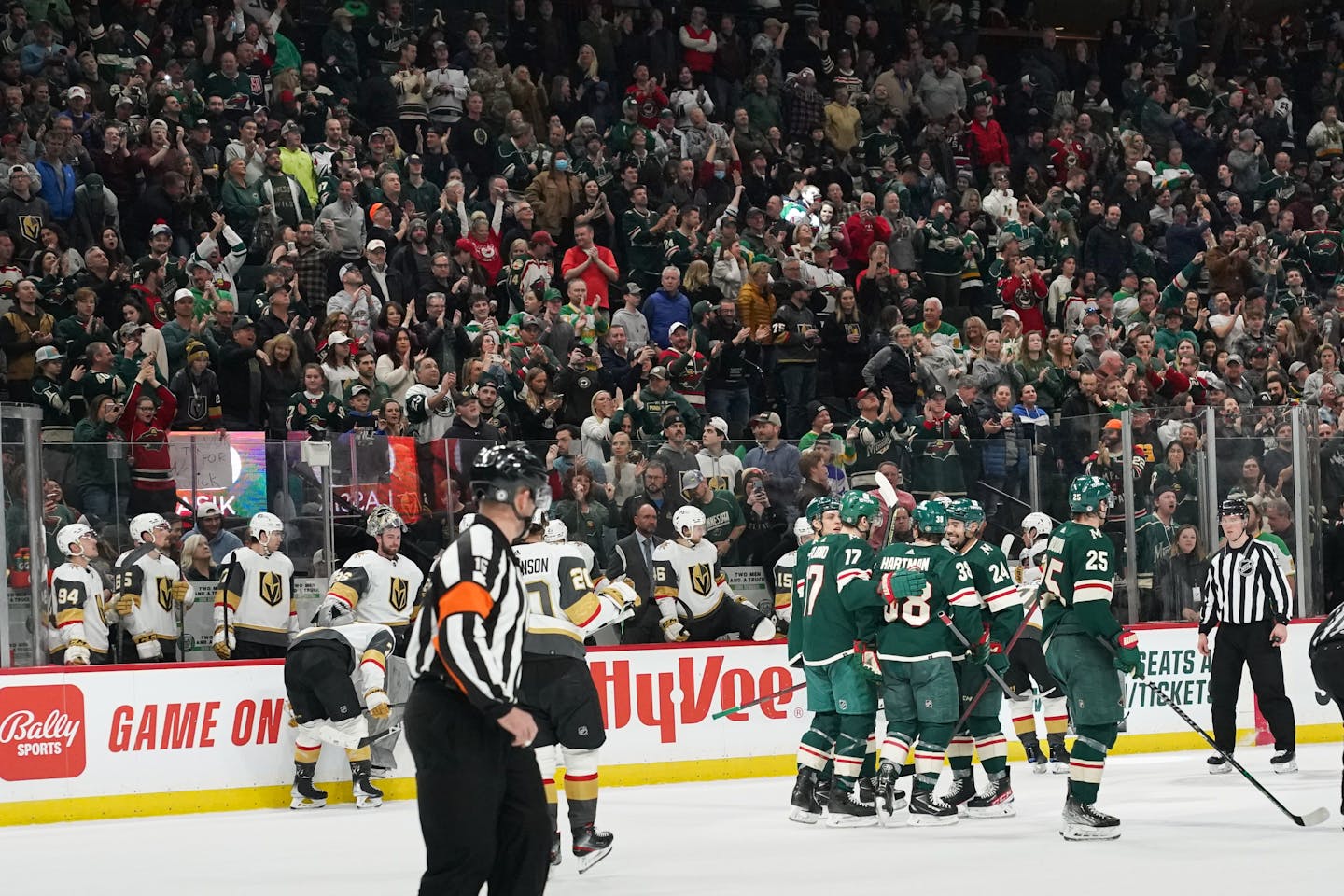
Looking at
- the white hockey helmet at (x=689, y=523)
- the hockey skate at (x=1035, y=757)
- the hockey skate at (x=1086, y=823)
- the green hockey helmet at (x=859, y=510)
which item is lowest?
the hockey skate at (x=1035, y=757)

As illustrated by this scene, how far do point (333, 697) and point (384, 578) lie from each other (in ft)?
3.05

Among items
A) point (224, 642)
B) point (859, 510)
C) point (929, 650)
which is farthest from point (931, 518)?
point (224, 642)

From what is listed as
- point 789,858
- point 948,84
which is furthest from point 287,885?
point 948,84

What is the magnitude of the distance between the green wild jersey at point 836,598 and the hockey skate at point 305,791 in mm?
3251

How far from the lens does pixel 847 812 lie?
955 cm

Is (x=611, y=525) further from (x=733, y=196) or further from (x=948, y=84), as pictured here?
(x=948, y=84)

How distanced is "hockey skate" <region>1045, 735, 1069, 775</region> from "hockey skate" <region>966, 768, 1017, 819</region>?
1.96 meters

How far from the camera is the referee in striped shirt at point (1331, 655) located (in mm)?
8406

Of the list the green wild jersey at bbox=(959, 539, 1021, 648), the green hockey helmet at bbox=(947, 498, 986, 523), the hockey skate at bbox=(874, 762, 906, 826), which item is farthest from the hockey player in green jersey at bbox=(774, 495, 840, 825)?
the green wild jersey at bbox=(959, 539, 1021, 648)

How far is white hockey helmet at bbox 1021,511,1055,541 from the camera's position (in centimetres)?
1315

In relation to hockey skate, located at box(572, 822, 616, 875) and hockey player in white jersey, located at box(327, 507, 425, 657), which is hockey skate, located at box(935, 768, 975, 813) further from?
hockey player in white jersey, located at box(327, 507, 425, 657)

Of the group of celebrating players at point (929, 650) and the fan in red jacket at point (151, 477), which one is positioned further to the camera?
the fan in red jacket at point (151, 477)

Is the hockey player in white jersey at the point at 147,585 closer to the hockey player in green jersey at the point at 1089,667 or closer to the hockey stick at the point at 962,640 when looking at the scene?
the hockey stick at the point at 962,640

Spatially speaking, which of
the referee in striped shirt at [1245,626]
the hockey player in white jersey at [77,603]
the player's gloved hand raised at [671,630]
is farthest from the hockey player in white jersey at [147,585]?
the referee in striped shirt at [1245,626]
